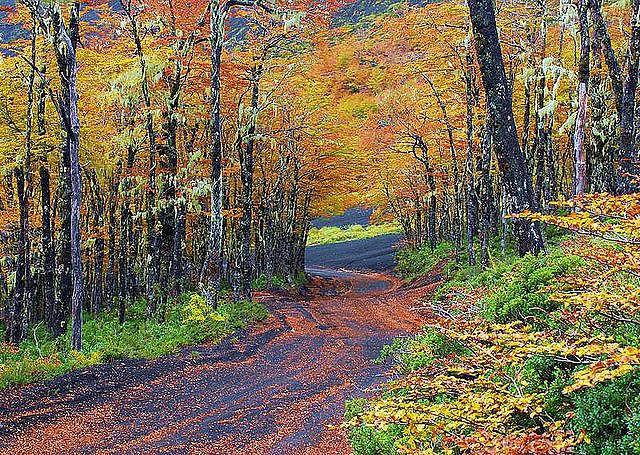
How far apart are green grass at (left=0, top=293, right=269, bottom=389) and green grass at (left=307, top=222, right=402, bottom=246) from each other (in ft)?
138

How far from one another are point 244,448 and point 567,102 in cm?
1735

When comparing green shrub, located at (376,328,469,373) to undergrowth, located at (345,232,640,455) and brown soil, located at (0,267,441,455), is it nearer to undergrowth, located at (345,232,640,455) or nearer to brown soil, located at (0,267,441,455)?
undergrowth, located at (345,232,640,455)

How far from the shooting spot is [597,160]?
821 inches

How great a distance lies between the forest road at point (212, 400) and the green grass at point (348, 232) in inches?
1766

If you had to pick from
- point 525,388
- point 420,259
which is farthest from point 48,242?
point 420,259

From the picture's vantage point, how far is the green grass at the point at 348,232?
196 feet

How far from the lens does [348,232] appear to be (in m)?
64.4

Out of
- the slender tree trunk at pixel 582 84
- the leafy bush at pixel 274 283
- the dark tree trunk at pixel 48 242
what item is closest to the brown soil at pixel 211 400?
the slender tree trunk at pixel 582 84

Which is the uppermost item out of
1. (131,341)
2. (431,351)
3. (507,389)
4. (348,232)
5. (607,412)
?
(607,412)

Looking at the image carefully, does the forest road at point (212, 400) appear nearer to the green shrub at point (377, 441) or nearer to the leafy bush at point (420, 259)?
the green shrub at point (377, 441)

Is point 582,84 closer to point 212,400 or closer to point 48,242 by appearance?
point 212,400

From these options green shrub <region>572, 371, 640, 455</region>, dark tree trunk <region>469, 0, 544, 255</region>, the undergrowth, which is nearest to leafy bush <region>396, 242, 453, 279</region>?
dark tree trunk <region>469, 0, 544, 255</region>

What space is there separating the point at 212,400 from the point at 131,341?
465 cm

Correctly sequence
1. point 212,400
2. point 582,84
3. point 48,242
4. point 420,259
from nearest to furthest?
point 212,400 → point 582,84 → point 48,242 → point 420,259
